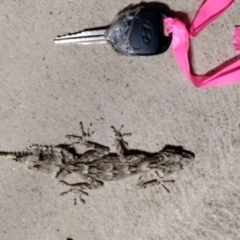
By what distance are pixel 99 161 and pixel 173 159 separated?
0.31m

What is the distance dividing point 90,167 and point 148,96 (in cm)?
38

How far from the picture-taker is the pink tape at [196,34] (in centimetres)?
184

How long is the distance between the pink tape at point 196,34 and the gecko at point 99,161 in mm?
311

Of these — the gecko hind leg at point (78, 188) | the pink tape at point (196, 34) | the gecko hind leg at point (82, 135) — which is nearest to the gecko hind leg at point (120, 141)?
the gecko hind leg at point (82, 135)

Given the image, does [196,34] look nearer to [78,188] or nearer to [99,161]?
[99,161]

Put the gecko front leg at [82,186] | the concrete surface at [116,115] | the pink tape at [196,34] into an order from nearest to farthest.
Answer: the pink tape at [196,34] → the concrete surface at [116,115] → the gecko front leg at [82,186]

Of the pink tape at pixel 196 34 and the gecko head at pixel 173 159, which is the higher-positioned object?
the pink tape at pixel 196 34

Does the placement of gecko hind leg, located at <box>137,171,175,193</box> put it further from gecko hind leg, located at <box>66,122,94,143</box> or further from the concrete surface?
gecko hind leg, located at <box>66,122,94,143</box>

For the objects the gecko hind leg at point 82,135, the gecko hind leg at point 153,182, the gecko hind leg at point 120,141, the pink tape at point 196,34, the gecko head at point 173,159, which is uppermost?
the pink tape at point 196,34

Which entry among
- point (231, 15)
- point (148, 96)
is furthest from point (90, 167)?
point (231, 15)

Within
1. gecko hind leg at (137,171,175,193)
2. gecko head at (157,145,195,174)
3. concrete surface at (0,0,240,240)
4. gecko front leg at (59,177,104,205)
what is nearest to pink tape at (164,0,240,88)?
concrete surface at (0,0,240,240)

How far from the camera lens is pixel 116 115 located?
6.65 feet

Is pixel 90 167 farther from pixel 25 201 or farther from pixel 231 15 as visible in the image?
pixel 231 15

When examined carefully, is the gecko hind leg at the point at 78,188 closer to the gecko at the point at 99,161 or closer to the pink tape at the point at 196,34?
the gecko at the point at 99,161
